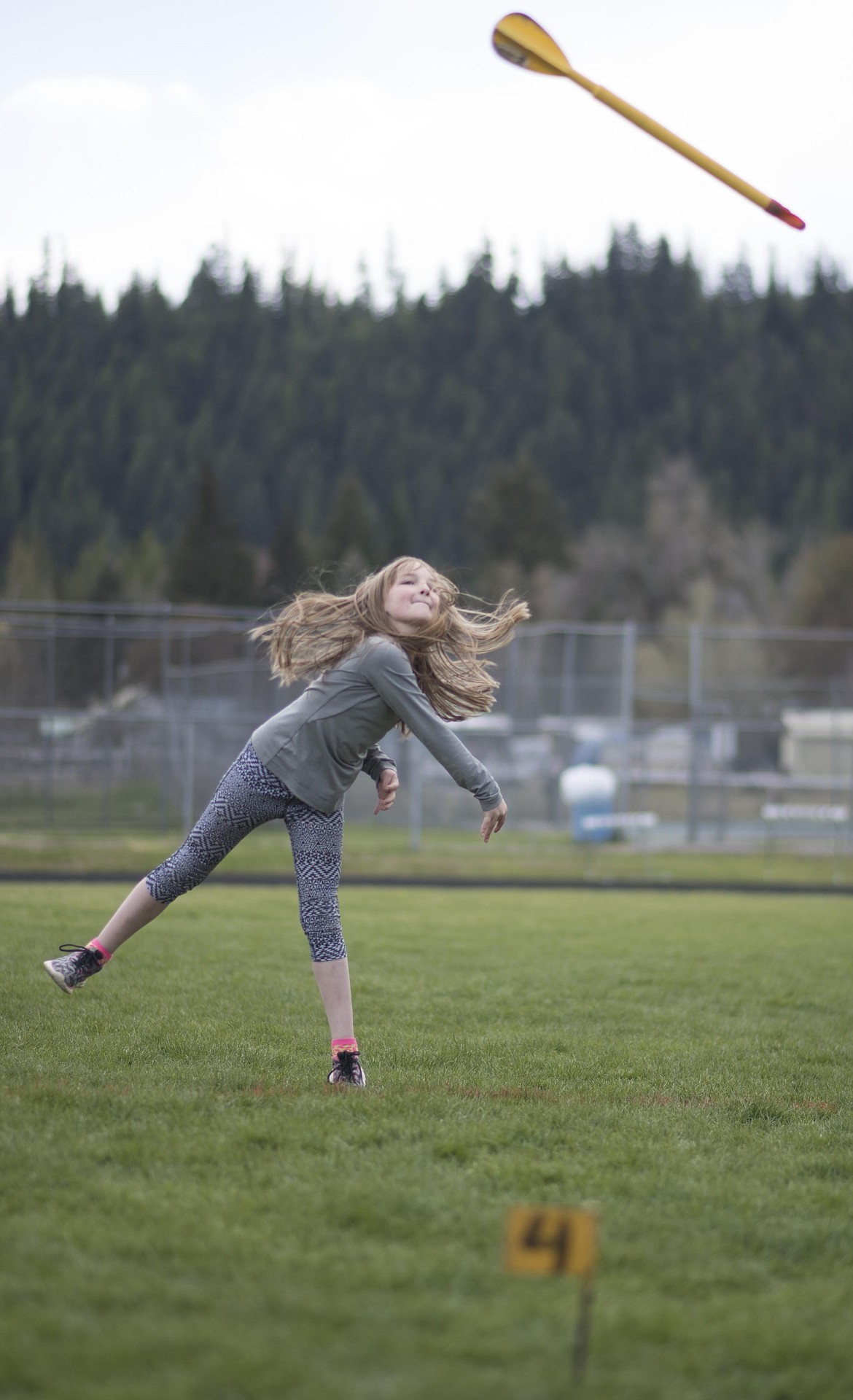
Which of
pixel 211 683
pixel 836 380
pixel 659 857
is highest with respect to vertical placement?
pixel 836 380

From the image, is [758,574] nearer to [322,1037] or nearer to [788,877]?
[788,877]

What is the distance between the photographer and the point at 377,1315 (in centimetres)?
271

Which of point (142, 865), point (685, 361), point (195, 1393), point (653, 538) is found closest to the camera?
point (195, 1393)

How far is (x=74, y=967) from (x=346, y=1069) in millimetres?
1069

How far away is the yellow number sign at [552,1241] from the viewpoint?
2461mm

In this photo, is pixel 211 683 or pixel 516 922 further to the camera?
pixel 211 683

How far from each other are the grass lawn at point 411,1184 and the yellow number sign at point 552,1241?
0.67ft

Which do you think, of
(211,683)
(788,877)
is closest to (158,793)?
(211,683)

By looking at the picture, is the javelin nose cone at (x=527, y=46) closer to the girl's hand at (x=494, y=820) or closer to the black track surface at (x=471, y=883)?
the girl's hand at (x=494, y=820)

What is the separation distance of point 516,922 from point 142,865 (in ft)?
21.2

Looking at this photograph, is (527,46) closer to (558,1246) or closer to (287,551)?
(558,1246)

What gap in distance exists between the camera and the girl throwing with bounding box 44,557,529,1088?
4.80 meters

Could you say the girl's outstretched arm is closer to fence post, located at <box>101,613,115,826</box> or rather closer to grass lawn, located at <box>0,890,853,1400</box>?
grass lawn, located at <box>0,890,853,1400</box>

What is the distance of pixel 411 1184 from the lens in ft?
11.9
